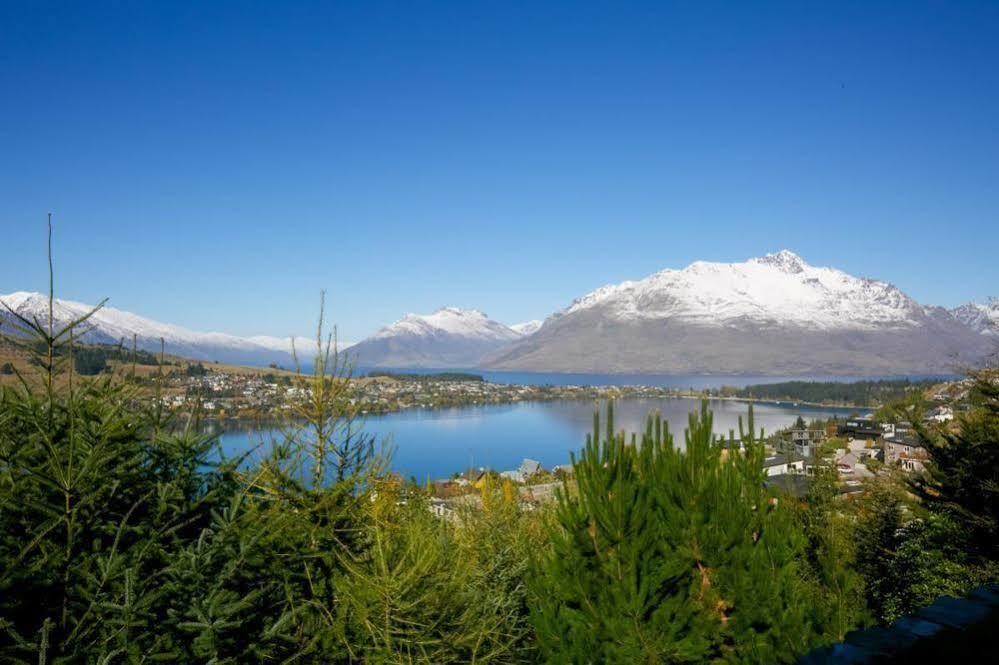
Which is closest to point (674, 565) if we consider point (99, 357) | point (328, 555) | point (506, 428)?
point (328, 555)

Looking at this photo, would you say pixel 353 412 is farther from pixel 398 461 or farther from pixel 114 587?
pixel 398 461

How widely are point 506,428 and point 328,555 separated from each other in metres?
92.2

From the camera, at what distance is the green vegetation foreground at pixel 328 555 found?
3250mm

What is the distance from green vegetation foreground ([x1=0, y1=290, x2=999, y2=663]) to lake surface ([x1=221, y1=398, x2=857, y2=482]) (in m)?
30.8

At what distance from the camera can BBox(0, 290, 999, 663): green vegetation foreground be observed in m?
3.25

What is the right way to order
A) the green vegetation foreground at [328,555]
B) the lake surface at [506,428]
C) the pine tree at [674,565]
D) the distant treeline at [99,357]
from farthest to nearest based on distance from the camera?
the lake surface at [506,428] < the pine tree at [674,565] < the distant treeline at [99,357] < the green vegetation foreground at [328,555]

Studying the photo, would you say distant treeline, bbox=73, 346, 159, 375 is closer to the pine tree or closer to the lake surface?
the pine tree

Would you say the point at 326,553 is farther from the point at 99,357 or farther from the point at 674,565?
the point at 674,565

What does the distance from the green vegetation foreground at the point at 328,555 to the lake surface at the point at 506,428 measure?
101 feet

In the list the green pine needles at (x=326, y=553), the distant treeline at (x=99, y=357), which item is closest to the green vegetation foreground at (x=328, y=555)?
the green pine needles at (x=326, y=553)

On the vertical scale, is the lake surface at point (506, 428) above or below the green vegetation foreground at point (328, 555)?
below

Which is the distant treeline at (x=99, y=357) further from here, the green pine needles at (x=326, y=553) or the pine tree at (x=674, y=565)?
the pine tree at (x=674, y=565)

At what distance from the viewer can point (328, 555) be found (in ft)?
15.4

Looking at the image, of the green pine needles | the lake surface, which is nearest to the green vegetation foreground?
the green pine needles
